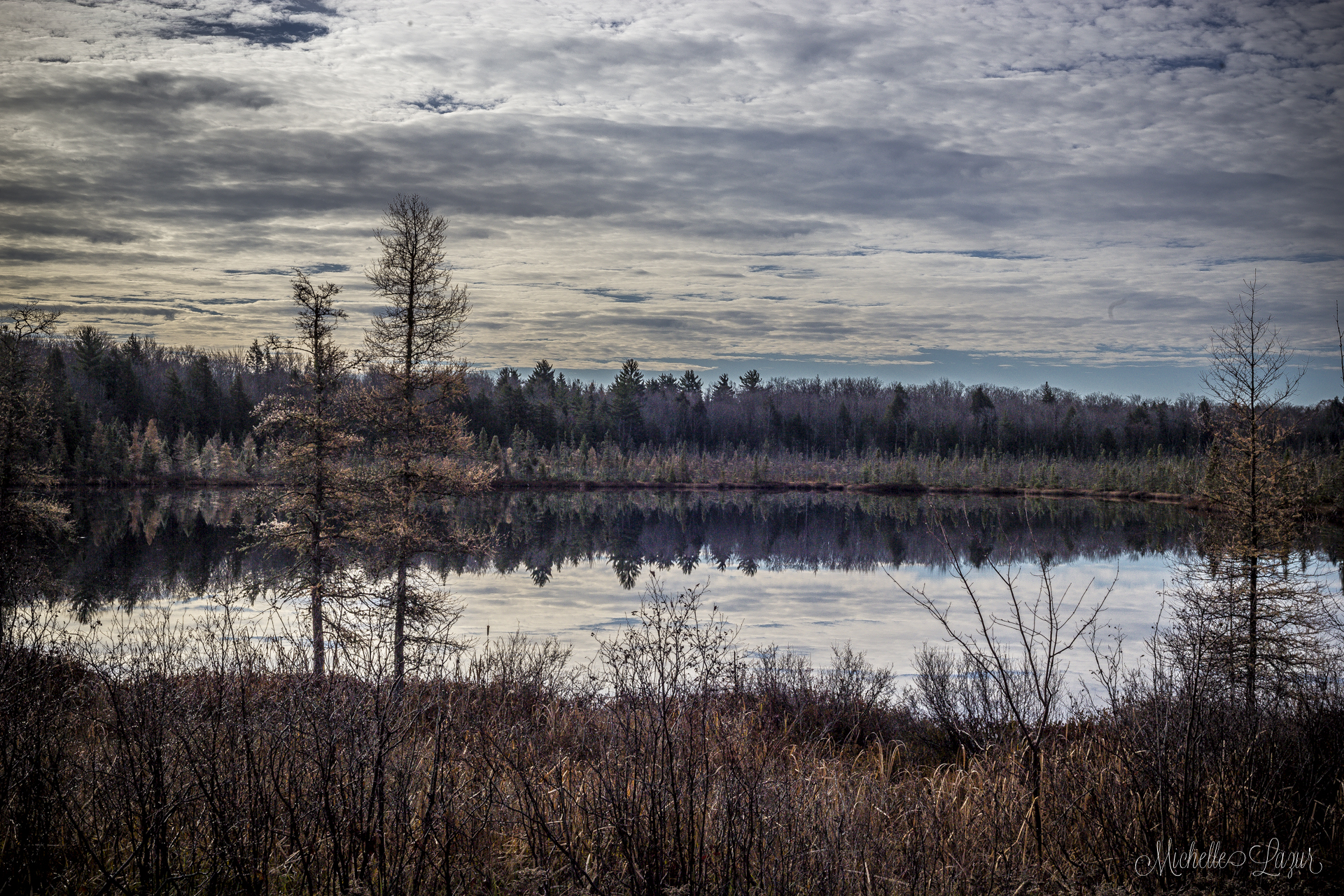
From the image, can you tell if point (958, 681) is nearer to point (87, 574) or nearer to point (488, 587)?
point (488, 587)

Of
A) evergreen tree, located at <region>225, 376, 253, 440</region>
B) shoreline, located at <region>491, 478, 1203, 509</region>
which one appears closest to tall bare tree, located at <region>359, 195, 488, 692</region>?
shoreline, located at <region>491, 478, 1203, 509</region>

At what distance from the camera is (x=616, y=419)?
130625mm

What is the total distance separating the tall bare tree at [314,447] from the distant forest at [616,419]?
56.2 metres

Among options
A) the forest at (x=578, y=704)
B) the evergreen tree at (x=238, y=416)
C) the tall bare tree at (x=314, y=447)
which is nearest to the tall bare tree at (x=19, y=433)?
the forest at (x=578, y=704)

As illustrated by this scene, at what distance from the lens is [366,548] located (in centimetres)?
2423

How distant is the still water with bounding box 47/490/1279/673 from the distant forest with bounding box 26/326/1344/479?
1576 centimetres

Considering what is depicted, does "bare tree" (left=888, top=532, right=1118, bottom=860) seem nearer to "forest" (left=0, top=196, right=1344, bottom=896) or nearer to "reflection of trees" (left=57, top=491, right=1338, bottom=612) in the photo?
"forest" (left=0, top=196, right=1344, bottom=896)

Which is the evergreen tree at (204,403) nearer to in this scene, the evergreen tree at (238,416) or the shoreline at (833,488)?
the evergreen tree at (238,416)

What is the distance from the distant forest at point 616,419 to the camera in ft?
300

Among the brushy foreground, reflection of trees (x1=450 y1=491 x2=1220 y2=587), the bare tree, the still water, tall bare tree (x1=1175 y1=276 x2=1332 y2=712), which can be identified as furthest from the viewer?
reflection of trees (x1=450 y1=491 x2=1220 y2=587)

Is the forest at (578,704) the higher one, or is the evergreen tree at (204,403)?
the evergreen tree at (204,403)

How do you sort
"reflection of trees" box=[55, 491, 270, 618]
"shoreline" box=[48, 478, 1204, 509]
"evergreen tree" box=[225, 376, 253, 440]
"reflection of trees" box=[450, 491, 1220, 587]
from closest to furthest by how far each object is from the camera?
"reflection of trees" box=[55, 491, 270, 618] → "reflection of trees" box=[450, 491, 1220, 587] → "shoreline" box=[48, 478, 1204, 509] → "evergreen tree" box=[225, 376, 253, 440]

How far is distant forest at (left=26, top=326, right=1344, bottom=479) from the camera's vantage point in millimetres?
91438

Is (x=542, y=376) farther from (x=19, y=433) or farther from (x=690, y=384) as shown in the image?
(x=19, y=433)
